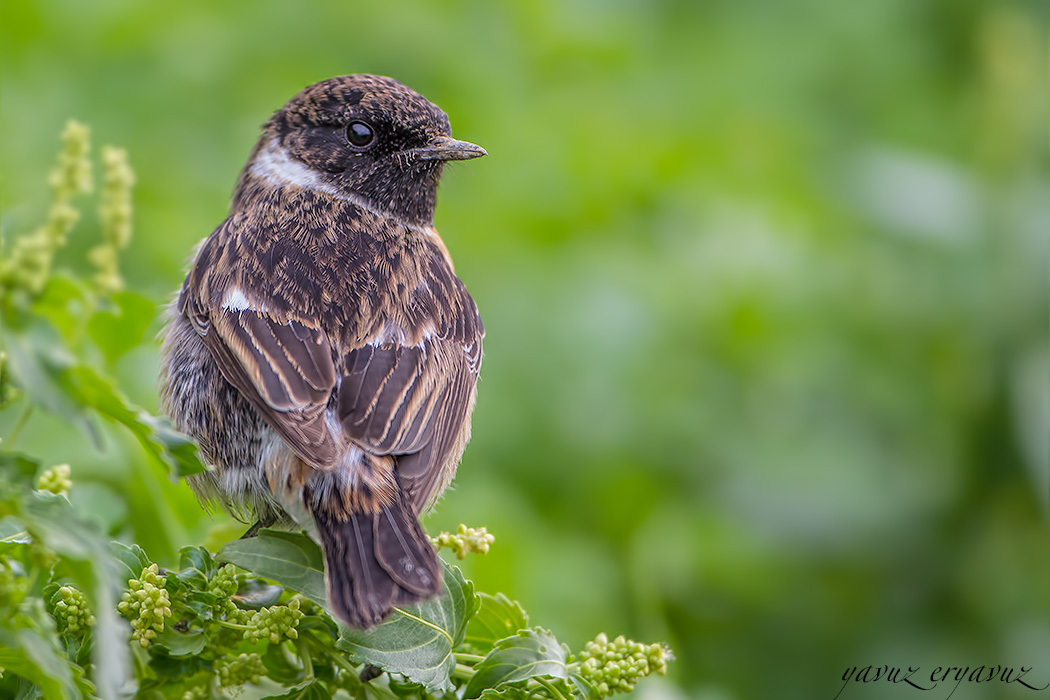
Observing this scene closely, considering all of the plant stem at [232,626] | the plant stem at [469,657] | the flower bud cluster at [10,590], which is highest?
the plant stem at [469,657]

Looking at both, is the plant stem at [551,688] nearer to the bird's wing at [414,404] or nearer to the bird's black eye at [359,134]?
the bird's wing at [414,404]

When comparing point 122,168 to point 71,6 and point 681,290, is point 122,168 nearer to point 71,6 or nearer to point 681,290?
point 681,290

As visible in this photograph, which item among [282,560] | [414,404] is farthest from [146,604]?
[414,404]

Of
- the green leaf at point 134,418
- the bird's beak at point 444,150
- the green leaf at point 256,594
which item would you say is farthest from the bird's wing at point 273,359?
the green leaf at point 134,418

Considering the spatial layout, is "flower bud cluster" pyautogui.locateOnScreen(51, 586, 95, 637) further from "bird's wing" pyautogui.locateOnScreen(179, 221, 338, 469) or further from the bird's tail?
"bird's wing" pyautogui.locateOnScreen(179, 221, 338, 469)

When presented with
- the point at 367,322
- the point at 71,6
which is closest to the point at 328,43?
the point at 71,6

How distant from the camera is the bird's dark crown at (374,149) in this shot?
443 cm

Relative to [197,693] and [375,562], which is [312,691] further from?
[375,562]

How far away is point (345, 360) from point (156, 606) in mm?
1266

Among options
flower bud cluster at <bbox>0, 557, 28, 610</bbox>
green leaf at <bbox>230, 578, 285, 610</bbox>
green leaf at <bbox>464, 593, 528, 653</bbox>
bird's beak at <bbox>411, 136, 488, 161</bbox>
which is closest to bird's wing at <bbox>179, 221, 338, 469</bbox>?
green leaf at <bbox>230, 578, 285, 610</bbox>

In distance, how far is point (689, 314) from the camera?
6.43 meters

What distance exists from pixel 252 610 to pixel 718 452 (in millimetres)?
4070

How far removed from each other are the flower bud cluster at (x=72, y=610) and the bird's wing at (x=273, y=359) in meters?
0.92

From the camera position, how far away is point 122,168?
2.01m
